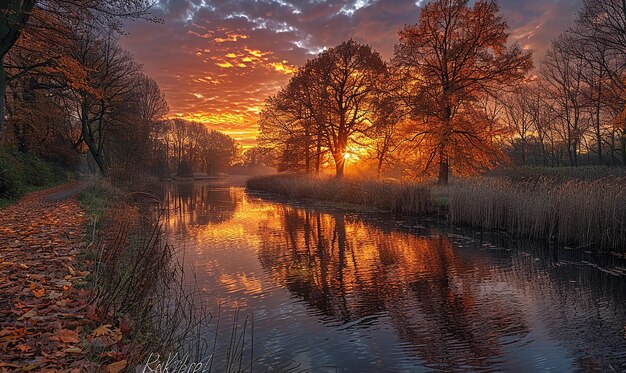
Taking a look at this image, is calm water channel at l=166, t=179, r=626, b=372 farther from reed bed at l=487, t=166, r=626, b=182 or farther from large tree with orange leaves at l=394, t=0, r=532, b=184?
reed bed at l=487, t=166, r=626, b=182

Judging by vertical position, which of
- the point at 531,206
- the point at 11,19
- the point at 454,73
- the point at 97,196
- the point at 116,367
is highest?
the point at 454,73

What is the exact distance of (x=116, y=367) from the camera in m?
3.04

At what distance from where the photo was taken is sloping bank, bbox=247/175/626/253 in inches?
402

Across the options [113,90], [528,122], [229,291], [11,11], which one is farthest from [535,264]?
[528,122]

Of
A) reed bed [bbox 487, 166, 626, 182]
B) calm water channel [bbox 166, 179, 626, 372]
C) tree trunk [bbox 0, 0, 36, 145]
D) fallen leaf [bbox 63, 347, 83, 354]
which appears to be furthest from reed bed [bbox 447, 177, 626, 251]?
tree trunk [bbox 0, 0, 36, 145]

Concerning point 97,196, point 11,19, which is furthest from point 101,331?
point 97,196

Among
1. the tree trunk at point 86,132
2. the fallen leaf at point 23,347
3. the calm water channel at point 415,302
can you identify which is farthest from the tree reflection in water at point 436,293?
the tree trunk at point 86,132

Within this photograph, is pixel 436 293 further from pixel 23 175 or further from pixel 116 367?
pixel 23 175

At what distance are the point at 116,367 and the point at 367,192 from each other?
19528 millimetres

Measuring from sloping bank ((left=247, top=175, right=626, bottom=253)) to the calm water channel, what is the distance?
2.96ft

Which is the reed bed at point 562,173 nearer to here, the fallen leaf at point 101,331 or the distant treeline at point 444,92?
the distant treeline at point 444,92

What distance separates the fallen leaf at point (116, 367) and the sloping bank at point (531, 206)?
11.6 meters

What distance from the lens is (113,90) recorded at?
2539 centimetres

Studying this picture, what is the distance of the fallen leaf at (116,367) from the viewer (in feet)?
9.80
